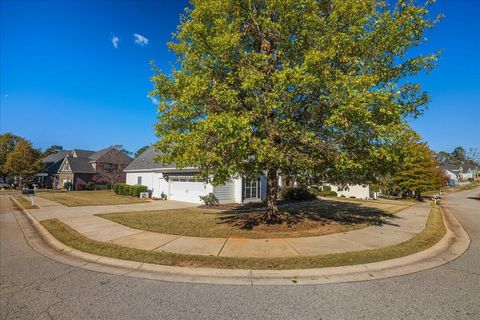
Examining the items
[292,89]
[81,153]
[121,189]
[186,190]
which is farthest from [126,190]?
[81,153]

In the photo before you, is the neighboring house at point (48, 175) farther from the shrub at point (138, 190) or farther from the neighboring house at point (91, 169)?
the shrub at point (138, 190)

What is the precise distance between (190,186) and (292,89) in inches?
628

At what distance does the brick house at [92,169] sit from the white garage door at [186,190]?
65.3ft

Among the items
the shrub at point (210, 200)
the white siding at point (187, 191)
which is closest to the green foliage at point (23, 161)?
the white siding at point (187, 191)

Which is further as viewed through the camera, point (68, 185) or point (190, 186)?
point (68, 185)

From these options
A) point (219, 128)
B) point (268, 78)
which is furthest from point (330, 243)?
point (268, 78)

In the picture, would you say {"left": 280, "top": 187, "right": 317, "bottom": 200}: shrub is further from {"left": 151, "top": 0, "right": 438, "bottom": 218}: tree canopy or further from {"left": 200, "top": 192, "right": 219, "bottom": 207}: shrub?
{"left": 151, "top": 0, "right": 438, "bottom": 218}: tree canopy

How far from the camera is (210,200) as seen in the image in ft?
63.7

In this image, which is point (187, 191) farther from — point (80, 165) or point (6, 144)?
point (6, 144)

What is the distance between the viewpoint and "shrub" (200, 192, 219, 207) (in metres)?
19.4

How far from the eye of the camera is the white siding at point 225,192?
20484mm

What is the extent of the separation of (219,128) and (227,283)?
12.4ft

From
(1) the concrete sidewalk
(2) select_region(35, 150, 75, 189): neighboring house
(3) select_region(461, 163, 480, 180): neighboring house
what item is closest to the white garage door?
(1) the concrete sidewalk

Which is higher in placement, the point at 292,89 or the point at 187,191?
the point at 292,89
